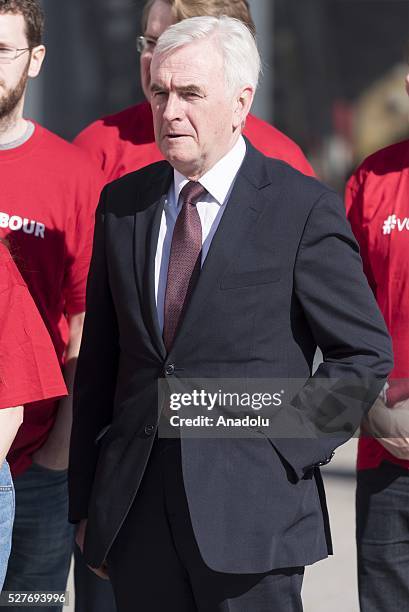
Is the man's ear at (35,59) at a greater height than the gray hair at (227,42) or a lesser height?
lesser

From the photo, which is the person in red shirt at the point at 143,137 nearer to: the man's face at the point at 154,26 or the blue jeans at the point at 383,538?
the man's face at the point at 154,26

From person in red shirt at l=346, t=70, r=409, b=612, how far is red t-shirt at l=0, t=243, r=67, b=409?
0.96 m

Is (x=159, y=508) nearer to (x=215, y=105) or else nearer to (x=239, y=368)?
(x=239, y=368)

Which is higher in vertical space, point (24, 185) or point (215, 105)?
point (215, 105)

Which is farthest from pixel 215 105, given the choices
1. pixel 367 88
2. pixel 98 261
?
pixel 367 88

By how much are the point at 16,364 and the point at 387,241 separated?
3.64 feet

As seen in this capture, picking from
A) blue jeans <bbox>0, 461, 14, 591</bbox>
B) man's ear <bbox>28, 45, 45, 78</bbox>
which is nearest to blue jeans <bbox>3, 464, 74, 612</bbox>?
blue jeans <bbox>0, 461, 14, 591</bbox>

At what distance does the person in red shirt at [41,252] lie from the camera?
3283mm

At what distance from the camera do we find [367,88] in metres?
18.8

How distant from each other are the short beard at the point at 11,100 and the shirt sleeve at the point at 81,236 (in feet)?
0.86

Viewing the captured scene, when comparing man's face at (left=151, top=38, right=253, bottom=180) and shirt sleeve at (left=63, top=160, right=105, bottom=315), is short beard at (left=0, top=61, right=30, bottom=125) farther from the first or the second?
man's face at (left=151, top=38, right=253, bottom=180)

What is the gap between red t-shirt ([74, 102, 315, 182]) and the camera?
3633 mm

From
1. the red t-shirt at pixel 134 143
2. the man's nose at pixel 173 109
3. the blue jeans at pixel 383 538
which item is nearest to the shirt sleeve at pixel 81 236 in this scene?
the red t-shirt at pixel 134 143

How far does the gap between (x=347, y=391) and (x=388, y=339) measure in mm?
153
